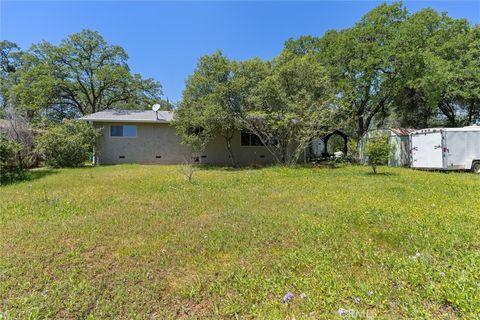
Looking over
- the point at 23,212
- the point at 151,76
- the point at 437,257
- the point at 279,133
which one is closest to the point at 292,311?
the point at 437,257

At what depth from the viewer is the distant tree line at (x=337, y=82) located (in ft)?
41.3

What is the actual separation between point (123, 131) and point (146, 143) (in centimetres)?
157

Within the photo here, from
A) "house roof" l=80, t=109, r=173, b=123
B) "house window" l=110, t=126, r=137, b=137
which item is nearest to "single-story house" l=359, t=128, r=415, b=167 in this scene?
"house roof" l=80, t=109, r=173, b=123

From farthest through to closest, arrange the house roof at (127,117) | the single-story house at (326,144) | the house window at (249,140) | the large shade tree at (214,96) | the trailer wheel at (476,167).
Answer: the single-story house at (326,144) < the house window at (249,140) < the house roof at (127,117) < the large shade tree at (214,96) < the trailer wheel at (476,167)

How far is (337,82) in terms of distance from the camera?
16.5 metres

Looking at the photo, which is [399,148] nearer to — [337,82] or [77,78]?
[337,82]

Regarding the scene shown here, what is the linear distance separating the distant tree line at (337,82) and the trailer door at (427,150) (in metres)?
3.54

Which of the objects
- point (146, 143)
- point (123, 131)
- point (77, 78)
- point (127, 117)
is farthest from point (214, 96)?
point (77, 78)

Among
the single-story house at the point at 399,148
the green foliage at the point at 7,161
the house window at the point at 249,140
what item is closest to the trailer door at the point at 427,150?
the single-story house at the point at 399,148

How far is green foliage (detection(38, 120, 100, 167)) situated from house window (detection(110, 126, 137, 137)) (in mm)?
1105

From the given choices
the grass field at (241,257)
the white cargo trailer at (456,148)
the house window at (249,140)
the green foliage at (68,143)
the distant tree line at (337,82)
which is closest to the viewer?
the grass field at (241,257)

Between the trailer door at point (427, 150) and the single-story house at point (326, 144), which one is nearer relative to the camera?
the trailer door at point (427, 150)

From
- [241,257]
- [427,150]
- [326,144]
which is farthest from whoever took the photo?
[326,144]

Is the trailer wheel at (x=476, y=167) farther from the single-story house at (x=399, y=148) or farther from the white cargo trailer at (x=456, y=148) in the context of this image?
the single-story house at (x=399, y=148)
